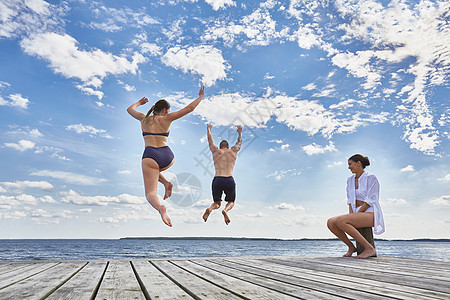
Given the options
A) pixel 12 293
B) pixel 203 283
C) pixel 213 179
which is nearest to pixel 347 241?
pixel 213 179

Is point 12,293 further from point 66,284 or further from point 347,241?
point 347,241

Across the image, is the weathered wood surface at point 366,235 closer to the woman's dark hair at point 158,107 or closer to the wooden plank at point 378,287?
the wooden plank at point 378,287

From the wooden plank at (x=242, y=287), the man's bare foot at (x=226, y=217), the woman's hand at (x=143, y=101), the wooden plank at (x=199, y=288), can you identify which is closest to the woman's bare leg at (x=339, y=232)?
the man's bare foot at (x=226, y=217)

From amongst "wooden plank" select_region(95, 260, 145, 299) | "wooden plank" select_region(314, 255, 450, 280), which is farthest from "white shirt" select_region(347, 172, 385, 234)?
"wooden plank" select_region(95, 260, 145, 299)

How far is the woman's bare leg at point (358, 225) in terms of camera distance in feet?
20.2

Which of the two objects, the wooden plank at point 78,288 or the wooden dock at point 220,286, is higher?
the wooden dock at point 220,286

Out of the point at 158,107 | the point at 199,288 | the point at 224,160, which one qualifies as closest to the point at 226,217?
the point at 224,160

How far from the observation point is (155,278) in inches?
127

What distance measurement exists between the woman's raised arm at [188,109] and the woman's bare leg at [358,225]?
10.9 feet

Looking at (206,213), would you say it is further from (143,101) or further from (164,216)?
(143,101)

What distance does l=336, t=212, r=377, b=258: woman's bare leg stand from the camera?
616 cm

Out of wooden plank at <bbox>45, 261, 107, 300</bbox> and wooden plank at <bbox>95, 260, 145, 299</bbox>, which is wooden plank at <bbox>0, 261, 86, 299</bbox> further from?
wooden plank at <bbox>95, 260, 145, 299</bbox>

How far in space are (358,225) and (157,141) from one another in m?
3.99

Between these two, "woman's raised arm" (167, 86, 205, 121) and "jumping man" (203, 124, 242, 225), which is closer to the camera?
"woman's raised arm" (167, 86, 205, 121)
